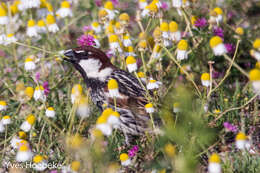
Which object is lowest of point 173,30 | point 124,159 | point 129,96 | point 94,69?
point 124,159

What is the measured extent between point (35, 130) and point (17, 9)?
6.74ft

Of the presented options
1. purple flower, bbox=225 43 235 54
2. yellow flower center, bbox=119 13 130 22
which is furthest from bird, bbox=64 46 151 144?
purple flower, bbox=225 43 235 54

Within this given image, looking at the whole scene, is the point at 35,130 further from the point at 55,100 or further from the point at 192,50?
the point at 192,50

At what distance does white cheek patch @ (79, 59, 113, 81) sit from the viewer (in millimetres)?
3252

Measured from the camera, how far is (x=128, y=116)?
3.16m

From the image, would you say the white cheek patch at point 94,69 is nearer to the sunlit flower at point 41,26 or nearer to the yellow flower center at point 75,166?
the sunlit flower at point 41,26

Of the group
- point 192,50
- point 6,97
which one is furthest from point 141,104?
point 6,97

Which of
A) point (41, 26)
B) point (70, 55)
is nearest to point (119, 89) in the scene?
point (70, 55)

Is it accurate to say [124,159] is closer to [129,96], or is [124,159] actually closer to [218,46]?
[129,96]

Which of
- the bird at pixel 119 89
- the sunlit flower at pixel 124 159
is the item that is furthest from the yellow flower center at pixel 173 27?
the sunlit flower at pixel 124 159

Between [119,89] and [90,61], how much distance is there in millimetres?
397

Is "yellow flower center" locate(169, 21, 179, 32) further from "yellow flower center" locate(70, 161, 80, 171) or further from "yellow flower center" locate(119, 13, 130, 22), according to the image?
"yellow flower center" locate(70, 161, 80, 171)

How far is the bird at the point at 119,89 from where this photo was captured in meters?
3.13

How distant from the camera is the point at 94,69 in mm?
3256
